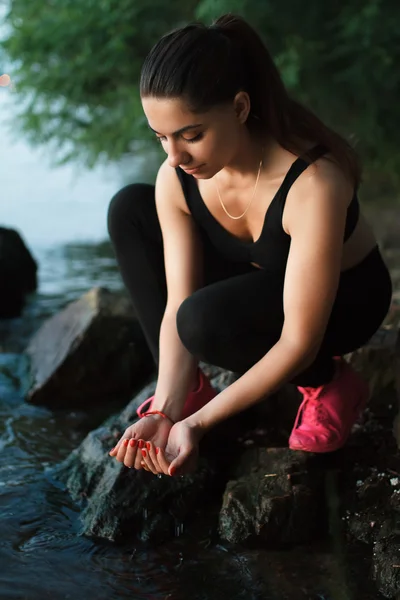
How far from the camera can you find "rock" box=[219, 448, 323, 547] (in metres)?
1.99

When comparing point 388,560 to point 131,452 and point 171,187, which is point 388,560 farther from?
point 171,187

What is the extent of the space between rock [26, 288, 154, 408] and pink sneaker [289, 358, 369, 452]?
3.38 ft

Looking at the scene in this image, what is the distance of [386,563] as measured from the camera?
5.88ft

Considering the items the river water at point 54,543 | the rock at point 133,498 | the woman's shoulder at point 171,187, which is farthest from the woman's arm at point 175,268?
the river water at point 54,543

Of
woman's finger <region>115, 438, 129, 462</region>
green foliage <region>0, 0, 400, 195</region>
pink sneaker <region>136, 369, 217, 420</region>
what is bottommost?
woman's finger <region>115, 438, 129, 462</region>

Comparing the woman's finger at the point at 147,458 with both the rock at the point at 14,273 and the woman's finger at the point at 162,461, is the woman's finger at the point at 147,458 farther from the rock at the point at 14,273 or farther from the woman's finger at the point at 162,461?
the rock at the point at 14,273

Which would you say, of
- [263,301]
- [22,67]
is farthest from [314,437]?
[22,67]

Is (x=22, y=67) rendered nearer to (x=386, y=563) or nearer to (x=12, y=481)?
(x=12, y=481)

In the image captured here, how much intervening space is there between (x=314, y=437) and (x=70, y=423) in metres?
1.01

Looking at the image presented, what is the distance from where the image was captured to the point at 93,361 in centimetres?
306

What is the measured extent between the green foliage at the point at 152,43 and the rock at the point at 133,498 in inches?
95.8

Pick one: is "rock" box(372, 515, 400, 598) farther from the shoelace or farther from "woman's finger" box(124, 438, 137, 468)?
"woman's finger" box(124, 438, 137, 468)

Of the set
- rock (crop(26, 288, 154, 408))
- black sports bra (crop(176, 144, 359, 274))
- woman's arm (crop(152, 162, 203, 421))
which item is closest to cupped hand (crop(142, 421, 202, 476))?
woman's arm (crop(152, 162, 203, 421))

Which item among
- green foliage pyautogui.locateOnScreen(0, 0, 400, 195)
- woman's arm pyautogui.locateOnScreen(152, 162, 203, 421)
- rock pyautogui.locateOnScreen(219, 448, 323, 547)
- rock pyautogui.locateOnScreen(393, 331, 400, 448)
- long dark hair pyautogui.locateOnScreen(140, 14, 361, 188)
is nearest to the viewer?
long dark hair pyautogui.locateOnScreen(140, 14, 361, 188)
